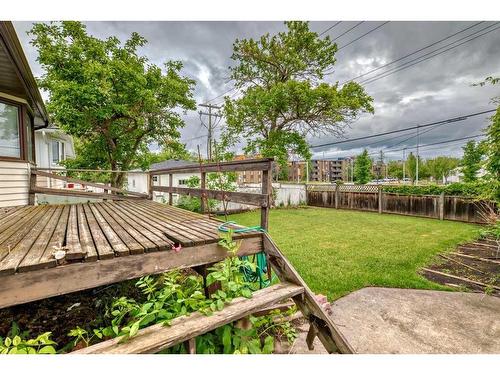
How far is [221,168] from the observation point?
313 centimetres

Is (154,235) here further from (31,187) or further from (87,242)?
(31,187)

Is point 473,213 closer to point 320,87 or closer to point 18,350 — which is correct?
point 320,87

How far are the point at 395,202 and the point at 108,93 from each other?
11.7m

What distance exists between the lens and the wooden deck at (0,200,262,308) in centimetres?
137

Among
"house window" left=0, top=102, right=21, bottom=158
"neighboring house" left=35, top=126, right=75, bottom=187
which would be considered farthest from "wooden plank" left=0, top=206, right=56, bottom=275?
"neighboring house" left=35, top=126, right=75, bottom=187

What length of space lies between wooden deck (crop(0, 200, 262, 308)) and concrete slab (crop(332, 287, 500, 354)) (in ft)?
4.22

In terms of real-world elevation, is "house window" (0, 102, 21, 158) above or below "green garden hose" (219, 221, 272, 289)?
above

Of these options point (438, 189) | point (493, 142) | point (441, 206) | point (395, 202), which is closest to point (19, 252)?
point (493, 142)

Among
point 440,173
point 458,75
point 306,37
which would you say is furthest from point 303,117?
point 440,173

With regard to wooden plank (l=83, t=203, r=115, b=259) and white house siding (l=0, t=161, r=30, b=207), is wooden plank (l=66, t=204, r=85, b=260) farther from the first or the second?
white house siding (l=0, t=161, r=30, b=207)

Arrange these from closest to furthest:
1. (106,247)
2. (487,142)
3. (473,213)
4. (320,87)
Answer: (106,247), (487,142), (473,213), (320,87)

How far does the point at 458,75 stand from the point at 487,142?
170 inches

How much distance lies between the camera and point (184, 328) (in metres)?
1.42

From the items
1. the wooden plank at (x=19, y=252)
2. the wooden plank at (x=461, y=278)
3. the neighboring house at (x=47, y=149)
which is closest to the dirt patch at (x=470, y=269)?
the wooden plank at (x=461, y=278)
